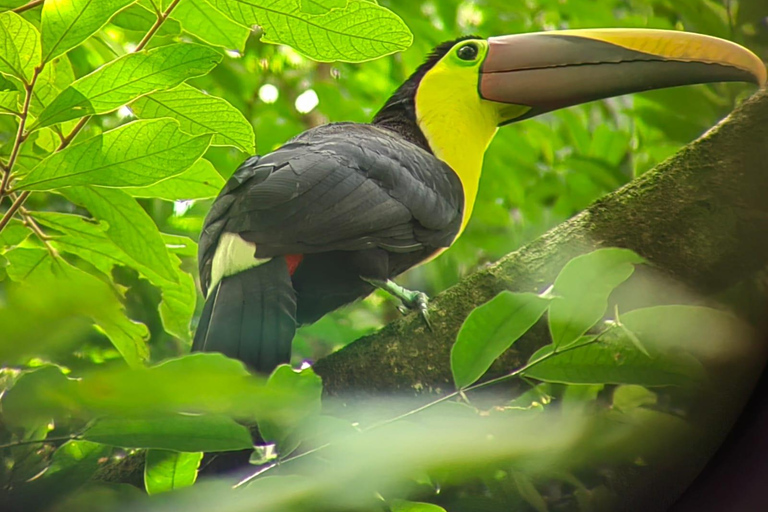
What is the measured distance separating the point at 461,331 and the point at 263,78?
34cm

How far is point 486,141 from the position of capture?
0.90 m

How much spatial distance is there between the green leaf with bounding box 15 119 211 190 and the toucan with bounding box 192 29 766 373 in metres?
0.09

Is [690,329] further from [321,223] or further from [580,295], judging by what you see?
[321,223]

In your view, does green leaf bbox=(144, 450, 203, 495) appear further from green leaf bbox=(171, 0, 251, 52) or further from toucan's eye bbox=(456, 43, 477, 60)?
toucan's eye bbox=(456, 43, 477, 60)

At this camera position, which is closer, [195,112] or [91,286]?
[91,286]

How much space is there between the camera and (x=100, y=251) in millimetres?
729

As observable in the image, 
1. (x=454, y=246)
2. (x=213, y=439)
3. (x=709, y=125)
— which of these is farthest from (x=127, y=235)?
(x=709, y=125)

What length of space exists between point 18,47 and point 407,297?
42 centimetres

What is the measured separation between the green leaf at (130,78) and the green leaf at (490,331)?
30cm

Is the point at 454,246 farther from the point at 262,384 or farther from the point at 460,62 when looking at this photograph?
the point at 262,384

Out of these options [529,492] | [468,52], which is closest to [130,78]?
[468,52]

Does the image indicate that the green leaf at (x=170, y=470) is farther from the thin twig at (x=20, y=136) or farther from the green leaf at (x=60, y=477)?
the thin twig at (x=20, y=136)

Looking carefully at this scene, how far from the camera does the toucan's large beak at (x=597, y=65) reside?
2.55ft

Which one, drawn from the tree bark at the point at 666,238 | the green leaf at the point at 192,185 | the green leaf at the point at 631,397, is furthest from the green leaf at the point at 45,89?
the green leaf at the point at 631,397
